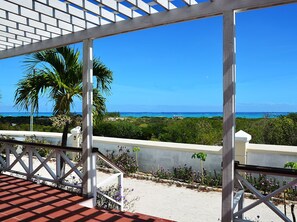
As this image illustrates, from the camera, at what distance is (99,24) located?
12.6ft

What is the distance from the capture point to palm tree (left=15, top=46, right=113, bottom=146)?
5691 millimetres

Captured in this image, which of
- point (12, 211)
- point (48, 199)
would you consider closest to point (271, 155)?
point (48, 199)

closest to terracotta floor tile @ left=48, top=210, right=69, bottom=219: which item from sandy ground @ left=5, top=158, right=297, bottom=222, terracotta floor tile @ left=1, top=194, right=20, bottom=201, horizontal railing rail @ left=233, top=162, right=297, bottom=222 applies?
terracotta floor tile @ left=1, top=194, right=20, bottom=201

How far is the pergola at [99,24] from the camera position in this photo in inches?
114

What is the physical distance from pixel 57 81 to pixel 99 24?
2.20m

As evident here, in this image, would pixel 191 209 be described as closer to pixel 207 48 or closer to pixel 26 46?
pixel 26 46

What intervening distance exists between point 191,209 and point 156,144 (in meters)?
2.93

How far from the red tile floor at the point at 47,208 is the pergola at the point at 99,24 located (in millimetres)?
454

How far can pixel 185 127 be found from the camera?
12.6 meters

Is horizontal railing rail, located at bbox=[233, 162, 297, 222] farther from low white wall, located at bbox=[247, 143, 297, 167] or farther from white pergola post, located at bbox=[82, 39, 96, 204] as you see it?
low white wall, located at bbox=[247, 143, 297, 167]

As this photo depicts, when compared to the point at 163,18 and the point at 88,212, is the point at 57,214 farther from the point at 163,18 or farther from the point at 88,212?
the point at 163,18

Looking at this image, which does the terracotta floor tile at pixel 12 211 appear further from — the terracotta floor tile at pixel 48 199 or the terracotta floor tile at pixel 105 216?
the terracotta floor tile at pixel 105 216

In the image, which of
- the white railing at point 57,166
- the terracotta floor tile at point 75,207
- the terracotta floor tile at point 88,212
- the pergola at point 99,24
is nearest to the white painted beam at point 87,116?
the pergola at point 99,24

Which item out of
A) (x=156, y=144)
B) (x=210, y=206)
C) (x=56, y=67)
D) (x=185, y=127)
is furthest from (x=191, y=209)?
(x=185, y=127)
